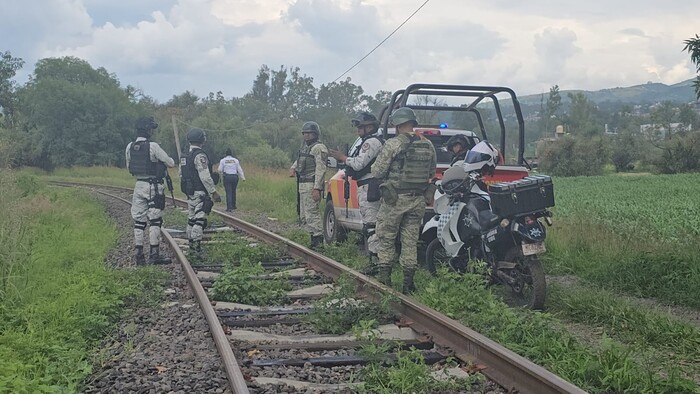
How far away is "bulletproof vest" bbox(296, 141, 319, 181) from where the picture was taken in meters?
11.1

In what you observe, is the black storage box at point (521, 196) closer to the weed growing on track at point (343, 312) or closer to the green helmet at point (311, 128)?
the weed growing on track at point (343, 312)

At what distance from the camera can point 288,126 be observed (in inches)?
2569

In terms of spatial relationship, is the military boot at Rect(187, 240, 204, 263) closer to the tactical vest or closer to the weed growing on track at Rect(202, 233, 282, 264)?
→ the weed growing on track at Rect(202, 233, 282, 264)

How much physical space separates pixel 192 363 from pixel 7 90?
7707 cm

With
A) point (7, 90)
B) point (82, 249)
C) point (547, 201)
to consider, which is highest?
point (7, 90)

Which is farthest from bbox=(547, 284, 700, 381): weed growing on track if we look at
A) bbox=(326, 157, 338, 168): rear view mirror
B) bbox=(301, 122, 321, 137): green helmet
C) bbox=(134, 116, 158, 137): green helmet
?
bbox=(134, 116, 158, 137): green helmet

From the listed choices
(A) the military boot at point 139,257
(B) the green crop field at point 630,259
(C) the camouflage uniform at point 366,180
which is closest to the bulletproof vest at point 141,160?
(A) the military boot at point 139,257

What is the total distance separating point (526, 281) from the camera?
6602mm

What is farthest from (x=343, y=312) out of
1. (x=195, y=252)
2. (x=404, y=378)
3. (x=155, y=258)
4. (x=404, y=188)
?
(x=155, y=258)

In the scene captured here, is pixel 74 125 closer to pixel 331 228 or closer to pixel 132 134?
pixel 132 134

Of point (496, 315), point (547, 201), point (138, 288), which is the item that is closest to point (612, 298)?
point (547, 201)

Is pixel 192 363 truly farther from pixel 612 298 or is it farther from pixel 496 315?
pixel 612 298

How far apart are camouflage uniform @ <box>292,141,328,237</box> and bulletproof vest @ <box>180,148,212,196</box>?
1.62m

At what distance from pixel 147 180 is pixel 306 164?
253 cm
